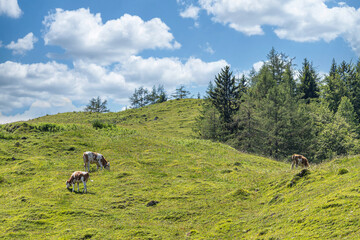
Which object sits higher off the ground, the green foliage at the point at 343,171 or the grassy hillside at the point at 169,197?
the green foliage at the point at 343,171

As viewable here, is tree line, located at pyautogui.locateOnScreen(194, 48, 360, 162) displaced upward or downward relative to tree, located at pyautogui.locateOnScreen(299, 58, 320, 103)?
downward

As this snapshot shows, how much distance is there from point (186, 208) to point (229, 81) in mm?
51612

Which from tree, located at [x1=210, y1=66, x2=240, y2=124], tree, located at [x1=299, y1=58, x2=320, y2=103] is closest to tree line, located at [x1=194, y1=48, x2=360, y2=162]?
tree, located at [x1=210, y1=66, x2=240, y2=124]

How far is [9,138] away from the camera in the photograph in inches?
1566

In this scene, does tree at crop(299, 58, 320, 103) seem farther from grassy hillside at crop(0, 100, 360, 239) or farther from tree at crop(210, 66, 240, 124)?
grassy hillside at crop(0, 100, 360, 239)

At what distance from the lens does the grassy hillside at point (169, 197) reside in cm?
1331

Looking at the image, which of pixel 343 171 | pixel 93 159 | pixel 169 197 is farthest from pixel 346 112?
pixel 93 159

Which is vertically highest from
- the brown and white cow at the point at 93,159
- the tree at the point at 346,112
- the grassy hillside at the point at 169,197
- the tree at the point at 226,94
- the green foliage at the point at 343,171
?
the tree at the point at 226,94

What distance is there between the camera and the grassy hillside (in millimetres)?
13312

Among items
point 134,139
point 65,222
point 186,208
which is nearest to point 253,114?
point 134,139

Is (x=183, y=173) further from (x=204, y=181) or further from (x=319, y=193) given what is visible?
(x=319, y=193)

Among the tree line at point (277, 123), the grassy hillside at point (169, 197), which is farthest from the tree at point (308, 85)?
the grassy hillside at point (169, 197)

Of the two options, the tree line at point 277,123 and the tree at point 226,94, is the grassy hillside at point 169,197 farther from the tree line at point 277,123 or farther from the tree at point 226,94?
the tree at point 226,94

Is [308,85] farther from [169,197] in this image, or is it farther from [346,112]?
[169,197]
